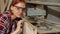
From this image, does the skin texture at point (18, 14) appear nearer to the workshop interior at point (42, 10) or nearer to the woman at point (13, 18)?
the woman at point (13, 18)

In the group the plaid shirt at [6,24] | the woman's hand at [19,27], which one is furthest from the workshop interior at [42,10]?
the plaid shirt at [6,24]

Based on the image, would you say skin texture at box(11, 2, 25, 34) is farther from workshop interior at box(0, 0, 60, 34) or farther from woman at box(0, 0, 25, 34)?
workshop interior at box(0, 0, 60, 34)

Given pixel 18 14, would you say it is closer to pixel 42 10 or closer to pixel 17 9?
pixel 17 9

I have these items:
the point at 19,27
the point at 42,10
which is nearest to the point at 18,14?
the point at 19,27

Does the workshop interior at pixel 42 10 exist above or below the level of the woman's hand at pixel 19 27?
above

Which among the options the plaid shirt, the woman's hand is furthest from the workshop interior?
the plaid shirt

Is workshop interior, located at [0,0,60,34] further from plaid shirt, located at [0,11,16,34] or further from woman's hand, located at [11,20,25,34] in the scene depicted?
plaid shirt, located at [0,11,16,34]

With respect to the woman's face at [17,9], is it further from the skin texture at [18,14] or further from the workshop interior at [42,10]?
the workshop interior at [42,10]

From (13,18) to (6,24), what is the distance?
140 mm

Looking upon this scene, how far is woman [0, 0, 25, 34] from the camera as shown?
73.5 inches

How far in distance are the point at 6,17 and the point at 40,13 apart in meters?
0.50

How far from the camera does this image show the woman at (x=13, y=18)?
1.87m

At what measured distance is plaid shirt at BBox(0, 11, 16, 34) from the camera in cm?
186

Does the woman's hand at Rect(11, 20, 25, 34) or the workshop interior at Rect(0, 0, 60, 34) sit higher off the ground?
the workshop interior at Rect(0, 0, 60, 34)
